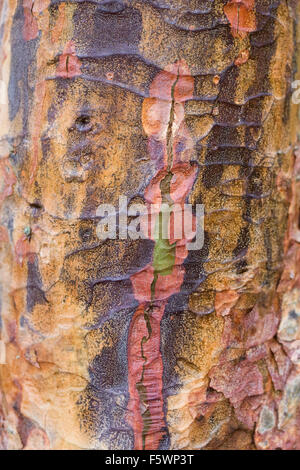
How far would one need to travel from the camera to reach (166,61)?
1.95 ft

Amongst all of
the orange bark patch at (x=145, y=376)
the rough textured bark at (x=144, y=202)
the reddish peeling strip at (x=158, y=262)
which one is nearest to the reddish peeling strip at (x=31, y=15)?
the rough textured bark at (x=144, y=202)

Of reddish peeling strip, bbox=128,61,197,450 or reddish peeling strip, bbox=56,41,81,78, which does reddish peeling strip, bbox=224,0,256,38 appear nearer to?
reddish peeling strip, bbox=128,61,197,450

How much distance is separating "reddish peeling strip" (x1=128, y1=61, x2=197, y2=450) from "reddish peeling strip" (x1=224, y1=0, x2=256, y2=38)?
8cm

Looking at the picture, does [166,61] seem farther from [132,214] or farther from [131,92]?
[132,214]

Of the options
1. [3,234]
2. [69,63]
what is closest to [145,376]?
[3,234]

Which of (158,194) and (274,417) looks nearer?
(158,194)

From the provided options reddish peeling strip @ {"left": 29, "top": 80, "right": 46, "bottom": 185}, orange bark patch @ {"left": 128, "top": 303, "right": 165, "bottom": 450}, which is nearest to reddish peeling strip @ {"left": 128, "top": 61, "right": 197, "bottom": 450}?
orange bark patch @ {"left": 128, "top": 303, "right": 165, "bottom": 450}

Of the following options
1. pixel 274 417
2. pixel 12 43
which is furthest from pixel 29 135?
pixel 274 417

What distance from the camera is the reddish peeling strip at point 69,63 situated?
59 centimetres

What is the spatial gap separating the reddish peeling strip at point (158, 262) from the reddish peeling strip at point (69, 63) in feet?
0.32

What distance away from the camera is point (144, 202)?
62 cm

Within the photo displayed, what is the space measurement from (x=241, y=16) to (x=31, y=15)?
27 centimetres

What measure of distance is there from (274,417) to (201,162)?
0.43m

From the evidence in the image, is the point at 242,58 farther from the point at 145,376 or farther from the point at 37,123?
the point at 145,376
